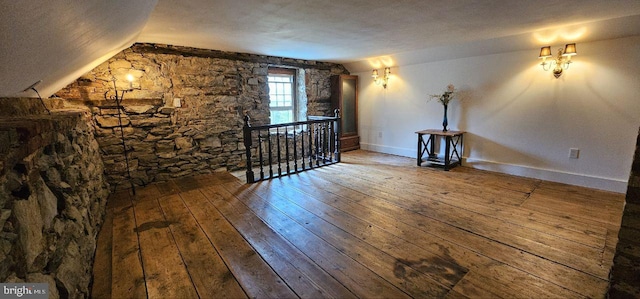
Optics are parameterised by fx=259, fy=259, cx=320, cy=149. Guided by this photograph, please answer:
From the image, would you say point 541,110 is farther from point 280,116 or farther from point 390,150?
point 280,116

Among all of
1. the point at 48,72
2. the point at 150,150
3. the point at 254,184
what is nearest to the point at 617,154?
the point at 254,184

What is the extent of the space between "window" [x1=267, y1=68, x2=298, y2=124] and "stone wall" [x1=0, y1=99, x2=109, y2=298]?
10.7 feet

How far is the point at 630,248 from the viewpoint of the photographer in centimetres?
131

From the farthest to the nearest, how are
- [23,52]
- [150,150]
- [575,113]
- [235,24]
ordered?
[150,150], [575,113], [235,24], [23,52]

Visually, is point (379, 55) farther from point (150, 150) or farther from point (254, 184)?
point (150, 150)

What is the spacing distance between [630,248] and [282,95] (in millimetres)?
4848

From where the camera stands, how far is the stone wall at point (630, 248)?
49.8 inches

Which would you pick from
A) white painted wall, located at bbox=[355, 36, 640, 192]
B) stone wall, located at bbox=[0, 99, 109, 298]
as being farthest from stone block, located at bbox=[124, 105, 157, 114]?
white painted wall, located at bbox=[355, 36, 640, 192]

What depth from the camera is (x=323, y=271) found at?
1.72 metres

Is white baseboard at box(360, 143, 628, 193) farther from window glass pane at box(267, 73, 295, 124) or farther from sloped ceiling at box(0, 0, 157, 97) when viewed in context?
sloped ceiling at box(0, 0, 157, 97)

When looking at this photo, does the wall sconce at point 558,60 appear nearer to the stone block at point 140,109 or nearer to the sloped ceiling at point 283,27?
the sloped ceiling at point 283,27

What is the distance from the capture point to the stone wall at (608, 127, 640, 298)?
127cm

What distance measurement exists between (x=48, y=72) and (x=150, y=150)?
2060 millimetres

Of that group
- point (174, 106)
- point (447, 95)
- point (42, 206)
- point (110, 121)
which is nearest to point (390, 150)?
point (447, 95)
